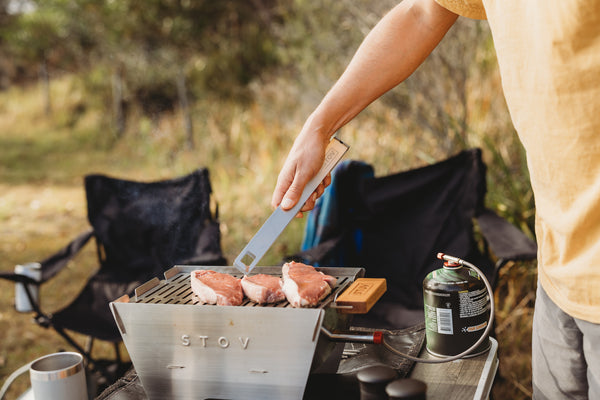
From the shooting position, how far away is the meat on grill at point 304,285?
1.28 metres

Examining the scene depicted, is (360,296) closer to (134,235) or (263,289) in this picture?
(263,289)

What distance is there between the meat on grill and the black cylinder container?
238 millimetres

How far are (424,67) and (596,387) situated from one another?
3.51 m

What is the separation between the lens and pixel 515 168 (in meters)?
3.91

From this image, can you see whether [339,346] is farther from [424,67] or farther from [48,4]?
[48,4]

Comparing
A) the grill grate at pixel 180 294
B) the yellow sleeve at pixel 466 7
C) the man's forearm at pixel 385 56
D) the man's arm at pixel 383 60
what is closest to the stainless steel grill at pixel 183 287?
the grill grate at pixel 180 294

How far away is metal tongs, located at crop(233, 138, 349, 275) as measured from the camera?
1320 mm

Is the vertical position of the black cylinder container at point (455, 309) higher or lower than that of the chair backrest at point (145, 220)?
higher

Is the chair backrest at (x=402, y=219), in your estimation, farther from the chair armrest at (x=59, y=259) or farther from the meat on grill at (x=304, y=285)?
the meat on grill at (x=304, y=285)

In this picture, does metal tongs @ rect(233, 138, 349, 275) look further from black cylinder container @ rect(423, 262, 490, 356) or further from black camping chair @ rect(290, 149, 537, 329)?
black camping chair @ rect(290, 149, 537, 329)

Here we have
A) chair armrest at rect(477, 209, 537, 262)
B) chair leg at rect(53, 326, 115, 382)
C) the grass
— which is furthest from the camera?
the grass

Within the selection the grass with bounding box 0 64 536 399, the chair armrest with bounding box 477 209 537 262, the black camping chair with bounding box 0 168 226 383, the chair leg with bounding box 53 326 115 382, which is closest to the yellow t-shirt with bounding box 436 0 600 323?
the chair armrest with bounding box 477 209 537 262

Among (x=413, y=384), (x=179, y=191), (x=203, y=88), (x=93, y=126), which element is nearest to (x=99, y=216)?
(x=179, y=191)

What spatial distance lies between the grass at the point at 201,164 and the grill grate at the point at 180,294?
175cm
